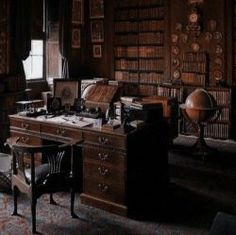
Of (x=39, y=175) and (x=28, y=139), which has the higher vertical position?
(x=28, y=139)

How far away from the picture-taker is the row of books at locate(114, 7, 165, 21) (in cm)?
800

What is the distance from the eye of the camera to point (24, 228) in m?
3.81

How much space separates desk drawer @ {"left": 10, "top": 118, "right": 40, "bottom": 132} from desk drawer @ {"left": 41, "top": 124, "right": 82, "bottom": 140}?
10 cm

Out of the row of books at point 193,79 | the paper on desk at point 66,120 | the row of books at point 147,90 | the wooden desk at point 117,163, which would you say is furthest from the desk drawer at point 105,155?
the row of books at point 147,90

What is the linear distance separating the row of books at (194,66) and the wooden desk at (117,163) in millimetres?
3255

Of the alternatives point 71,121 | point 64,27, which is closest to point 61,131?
point 71,121

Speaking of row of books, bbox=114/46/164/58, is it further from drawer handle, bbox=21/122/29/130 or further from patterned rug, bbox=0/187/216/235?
patterned rug, bbox=0/187/216/235

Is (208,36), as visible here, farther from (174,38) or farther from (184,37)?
(174,38)

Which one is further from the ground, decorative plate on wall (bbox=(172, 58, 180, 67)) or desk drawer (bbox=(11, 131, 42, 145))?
decorative plate on wall (bbox=(172, 58, 180, 67))

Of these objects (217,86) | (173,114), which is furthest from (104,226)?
(217,86)

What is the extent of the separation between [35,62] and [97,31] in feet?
4.89

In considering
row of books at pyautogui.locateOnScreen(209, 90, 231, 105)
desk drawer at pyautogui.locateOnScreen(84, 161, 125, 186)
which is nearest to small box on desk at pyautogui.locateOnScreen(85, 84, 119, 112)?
desk drawer at pyautogui.locateOnScreen(84, 161, 125, 186)

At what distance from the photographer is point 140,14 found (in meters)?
8.23

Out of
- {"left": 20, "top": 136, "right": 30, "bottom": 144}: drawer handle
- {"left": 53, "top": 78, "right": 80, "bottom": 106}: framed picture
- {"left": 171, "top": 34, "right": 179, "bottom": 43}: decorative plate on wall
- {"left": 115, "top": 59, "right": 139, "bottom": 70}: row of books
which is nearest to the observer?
{"left": 20, "top": 136, "right": 30, "bottom": 144}: drawer handle
